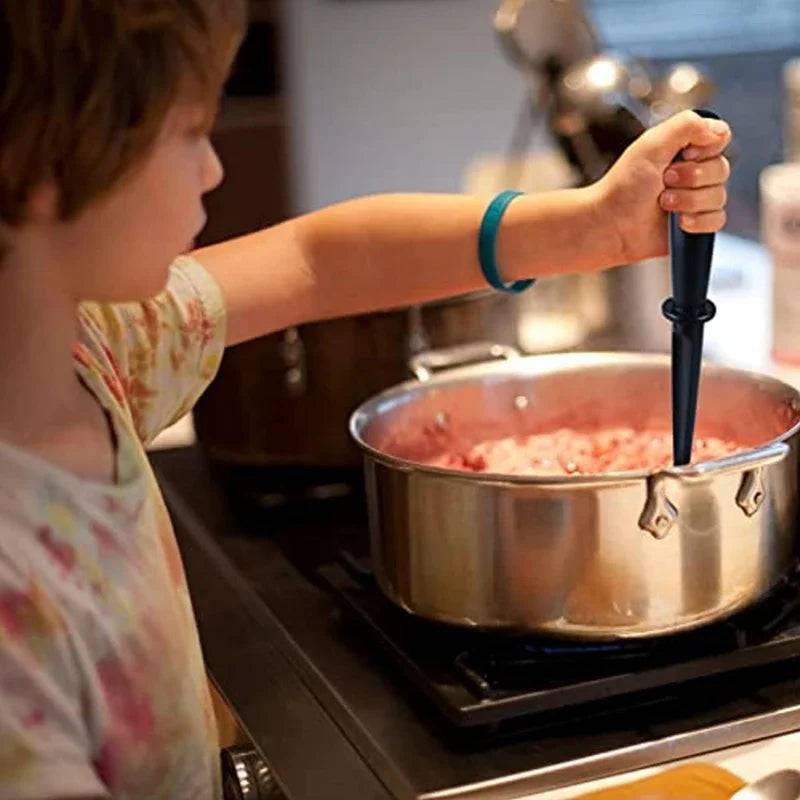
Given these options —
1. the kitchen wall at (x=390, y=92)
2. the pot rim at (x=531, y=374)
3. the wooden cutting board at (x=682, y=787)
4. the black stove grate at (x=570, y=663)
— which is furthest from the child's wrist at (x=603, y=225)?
the kitchen wall at (x=390, y=92)

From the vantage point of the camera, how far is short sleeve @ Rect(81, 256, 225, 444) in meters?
0.96

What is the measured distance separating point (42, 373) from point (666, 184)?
385mm

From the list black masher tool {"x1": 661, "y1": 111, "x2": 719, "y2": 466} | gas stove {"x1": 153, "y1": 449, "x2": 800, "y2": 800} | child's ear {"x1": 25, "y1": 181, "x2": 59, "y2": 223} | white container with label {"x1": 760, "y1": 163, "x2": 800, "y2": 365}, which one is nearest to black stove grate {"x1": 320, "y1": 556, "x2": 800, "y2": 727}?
gas stove {"x1": 153, "y1": 449, "x2": 800, "y2": 800}

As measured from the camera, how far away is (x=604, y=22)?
295cm

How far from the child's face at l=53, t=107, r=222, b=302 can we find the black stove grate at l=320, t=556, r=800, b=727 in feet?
0.91

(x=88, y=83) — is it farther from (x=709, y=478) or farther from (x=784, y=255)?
(x=784, y=255)

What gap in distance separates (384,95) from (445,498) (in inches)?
93.7

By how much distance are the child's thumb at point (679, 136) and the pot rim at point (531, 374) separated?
18 cm

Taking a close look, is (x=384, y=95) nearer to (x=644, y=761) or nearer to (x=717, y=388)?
(x=717, y=388)

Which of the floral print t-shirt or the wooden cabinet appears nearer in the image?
the floral print t-shirt

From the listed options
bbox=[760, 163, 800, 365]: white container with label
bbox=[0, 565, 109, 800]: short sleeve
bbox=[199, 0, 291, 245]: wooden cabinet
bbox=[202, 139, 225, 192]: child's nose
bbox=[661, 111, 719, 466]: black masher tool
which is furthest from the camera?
bbox=[199, 0, 291, 245]: wooden cabinet

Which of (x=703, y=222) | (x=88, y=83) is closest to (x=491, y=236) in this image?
(x=703, y=222)

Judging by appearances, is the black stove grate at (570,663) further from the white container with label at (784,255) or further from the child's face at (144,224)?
the white container with label at (784,255)

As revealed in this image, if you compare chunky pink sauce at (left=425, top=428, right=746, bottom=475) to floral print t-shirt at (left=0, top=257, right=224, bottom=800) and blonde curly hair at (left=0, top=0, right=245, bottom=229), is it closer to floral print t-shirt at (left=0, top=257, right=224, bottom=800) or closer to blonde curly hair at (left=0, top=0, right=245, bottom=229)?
floral print t-shirt at (left=0, top=257, right=224, bottom=800)
